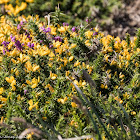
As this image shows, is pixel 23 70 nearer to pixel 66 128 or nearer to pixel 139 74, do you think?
pixel 66 128

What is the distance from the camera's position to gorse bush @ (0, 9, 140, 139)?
4.40 ft

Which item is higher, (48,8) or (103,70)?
(48,8)

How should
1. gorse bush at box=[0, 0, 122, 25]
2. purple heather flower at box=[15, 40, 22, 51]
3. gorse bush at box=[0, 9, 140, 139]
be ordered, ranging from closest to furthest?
1. gorse bush at box=[0, 9, 140, 139]
2. purple heather flower at box=[15, 40, 22, 51]
3. gorse bush at box=[0, 0, 122, 25]

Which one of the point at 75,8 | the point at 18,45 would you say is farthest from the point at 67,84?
the point at 75,8

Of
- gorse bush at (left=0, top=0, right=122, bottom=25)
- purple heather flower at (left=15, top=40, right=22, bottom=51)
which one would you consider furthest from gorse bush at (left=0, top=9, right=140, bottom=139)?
gorse bush at (left=0, top=0, right=122, bottom=25)

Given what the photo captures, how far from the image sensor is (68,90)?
1.51m

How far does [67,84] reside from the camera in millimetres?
1552

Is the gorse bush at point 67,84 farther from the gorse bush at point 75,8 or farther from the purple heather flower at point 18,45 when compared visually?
the gorse bush at point 75,8

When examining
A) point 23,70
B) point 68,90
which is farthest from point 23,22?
point 68,90

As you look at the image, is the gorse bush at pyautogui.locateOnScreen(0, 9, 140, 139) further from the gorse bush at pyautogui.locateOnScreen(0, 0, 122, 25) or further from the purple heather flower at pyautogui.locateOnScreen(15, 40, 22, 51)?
the gorse bush at pyautogui.locateOnScreen(0, 0, 122, 25)

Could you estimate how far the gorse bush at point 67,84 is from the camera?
1.34 m

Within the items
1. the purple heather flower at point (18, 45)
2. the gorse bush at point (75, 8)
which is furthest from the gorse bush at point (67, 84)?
the gorse bush at point (75, 8)

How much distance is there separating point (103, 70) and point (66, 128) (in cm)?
64

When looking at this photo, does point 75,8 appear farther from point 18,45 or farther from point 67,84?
point 67,84
